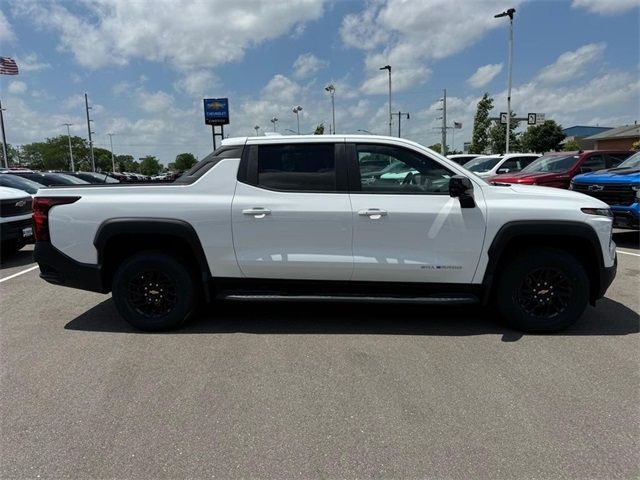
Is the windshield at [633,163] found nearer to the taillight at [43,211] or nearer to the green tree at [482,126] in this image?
the taillight at [43,211]

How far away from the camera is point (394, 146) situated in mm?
4293

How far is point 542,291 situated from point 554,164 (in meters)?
8.71

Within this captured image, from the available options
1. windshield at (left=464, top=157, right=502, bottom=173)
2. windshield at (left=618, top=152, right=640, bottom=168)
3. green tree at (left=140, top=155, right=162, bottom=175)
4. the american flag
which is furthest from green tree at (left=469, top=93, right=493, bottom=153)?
green tree at (left=140, top=155, right=162, bottom=175)

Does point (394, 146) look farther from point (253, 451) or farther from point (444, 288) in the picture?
point (253, 451)

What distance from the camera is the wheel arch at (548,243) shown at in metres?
4.05

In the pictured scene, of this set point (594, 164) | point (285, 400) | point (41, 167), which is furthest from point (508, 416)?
point (41, 167)

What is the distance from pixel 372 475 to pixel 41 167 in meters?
128

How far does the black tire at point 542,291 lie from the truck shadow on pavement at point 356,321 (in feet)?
0.52

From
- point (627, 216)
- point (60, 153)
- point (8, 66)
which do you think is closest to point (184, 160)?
point (60, 153)

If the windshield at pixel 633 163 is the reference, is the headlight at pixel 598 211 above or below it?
Result: below

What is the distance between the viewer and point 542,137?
56.4 metres

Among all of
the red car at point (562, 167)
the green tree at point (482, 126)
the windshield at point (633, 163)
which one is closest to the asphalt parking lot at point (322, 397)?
the windshield at point (633, 163)

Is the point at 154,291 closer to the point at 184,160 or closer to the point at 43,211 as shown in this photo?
the point at 43,211

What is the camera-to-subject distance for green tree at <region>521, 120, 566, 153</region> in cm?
5612
